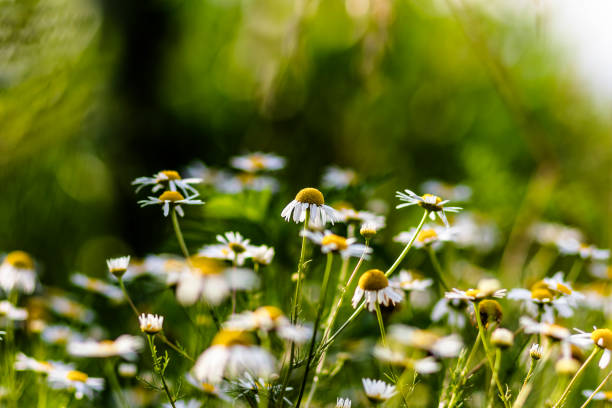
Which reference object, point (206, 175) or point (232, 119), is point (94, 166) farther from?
point (206, 175)

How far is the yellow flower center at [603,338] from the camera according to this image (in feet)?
1.65

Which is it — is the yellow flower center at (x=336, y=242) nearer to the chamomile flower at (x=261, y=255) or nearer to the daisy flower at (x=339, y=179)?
the chamomile flower at (x=261, y=255)

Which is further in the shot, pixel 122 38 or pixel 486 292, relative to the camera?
pixel 122 38

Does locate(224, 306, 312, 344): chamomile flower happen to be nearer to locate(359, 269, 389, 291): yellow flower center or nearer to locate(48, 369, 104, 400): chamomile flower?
locate(359, 269, 389, 291): yellow flower center

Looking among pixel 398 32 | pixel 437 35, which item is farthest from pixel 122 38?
pixel 437 35

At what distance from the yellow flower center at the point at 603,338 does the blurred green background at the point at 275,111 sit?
0.48m

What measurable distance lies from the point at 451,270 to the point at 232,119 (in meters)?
1.32

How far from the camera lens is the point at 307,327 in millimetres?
645

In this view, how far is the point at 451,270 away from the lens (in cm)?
107

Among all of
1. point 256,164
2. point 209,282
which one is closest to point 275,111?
point 256,164

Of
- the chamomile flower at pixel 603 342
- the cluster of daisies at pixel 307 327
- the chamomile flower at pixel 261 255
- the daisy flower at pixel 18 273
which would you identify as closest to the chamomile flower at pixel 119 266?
the cluster of daisies at pixel 307 327

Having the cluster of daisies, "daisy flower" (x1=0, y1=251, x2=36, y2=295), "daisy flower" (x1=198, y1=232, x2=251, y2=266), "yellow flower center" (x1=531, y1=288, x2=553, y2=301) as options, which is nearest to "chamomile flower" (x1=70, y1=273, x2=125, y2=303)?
the cluster of daisies

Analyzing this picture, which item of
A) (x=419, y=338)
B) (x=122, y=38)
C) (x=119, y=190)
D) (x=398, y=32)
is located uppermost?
(x=398, y=32)

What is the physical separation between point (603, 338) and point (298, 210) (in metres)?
0.34
